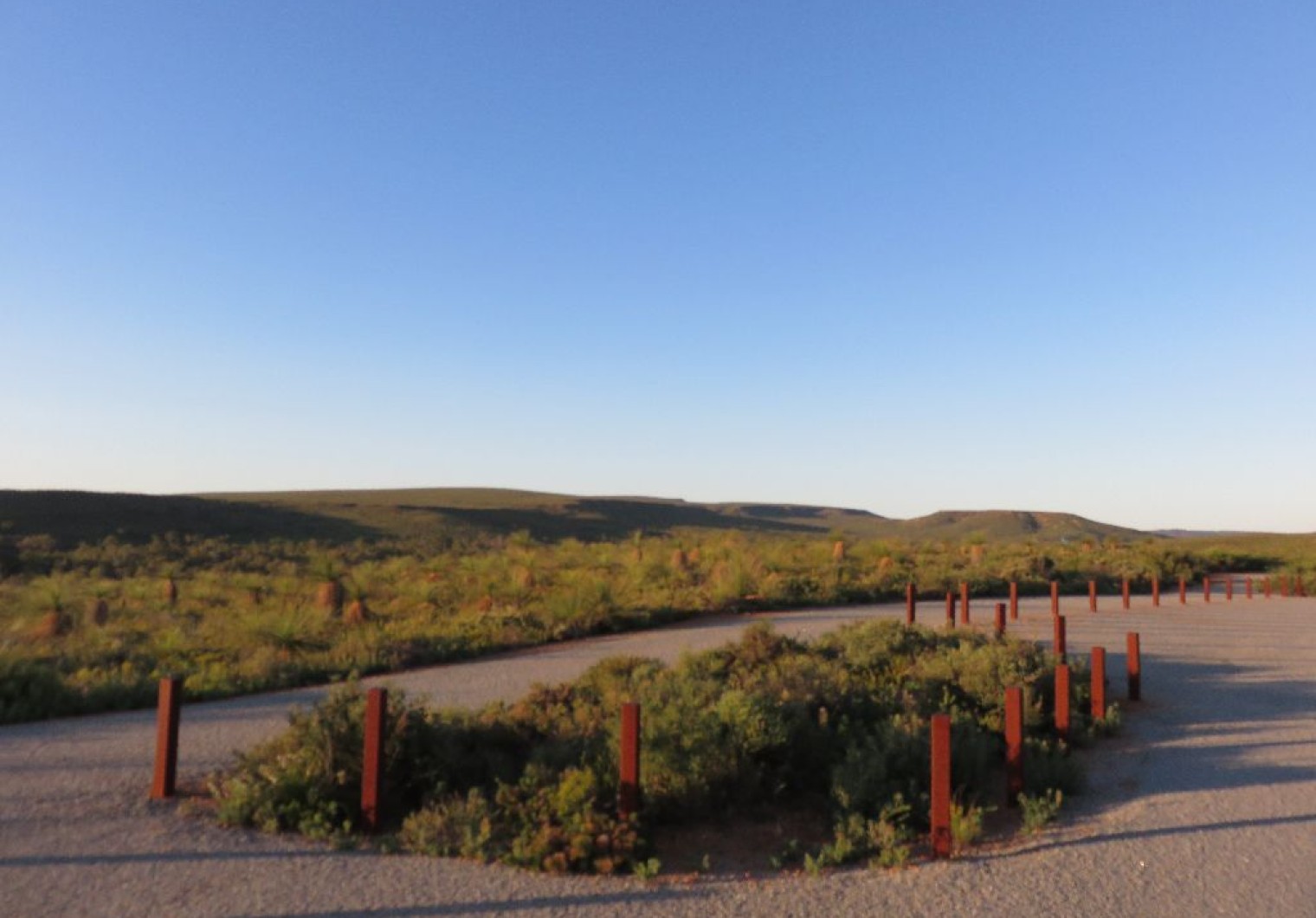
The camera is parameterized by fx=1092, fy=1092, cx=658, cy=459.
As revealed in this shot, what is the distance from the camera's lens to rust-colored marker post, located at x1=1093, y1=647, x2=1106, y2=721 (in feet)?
36.0

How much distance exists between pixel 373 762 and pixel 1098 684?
23.9 feet

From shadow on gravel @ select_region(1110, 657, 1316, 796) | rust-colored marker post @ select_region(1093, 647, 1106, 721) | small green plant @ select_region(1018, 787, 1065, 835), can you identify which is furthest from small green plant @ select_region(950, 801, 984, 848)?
rust-colored marker post @ select_region(1093, 647, 1106, 721)

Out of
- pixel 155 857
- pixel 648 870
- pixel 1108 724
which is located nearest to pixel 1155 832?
pixel 648 870

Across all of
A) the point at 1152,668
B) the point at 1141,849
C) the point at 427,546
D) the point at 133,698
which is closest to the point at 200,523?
the point at 427,546

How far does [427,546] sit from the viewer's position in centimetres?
6419

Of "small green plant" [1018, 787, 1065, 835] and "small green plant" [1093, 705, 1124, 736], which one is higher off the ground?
"small green plant" [1093, 705, 1124, 736]

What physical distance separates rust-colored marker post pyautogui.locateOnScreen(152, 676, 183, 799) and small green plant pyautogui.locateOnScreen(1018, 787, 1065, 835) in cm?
621

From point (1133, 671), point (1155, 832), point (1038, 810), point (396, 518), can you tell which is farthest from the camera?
point (396, 518)

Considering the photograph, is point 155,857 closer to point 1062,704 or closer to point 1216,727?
point 1062,704

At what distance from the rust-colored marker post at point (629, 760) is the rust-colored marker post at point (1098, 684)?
5692mm

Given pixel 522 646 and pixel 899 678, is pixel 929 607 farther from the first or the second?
pixel 899 678

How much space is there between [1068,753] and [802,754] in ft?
8.20

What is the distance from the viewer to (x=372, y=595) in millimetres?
28984

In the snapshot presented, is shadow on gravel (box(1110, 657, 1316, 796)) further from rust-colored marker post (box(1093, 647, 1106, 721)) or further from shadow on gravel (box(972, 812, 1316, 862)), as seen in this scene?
shadow on gravel (box(972, 812, 1316, 862))
